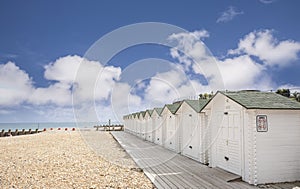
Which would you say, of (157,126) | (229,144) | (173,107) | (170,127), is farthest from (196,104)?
(157,126)

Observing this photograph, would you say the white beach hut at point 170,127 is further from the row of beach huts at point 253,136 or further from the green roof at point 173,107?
the row of beach huts at point 253,136

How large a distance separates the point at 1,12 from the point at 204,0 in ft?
39.8

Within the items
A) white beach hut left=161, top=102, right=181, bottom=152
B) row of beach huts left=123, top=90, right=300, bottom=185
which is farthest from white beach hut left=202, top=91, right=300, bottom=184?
white beach hut left=161, top=102, right=181, bottom=152

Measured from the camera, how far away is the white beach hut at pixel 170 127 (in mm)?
14414

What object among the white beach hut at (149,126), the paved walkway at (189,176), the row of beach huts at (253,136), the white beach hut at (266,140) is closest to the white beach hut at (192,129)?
the row of beach huts at (253,136)

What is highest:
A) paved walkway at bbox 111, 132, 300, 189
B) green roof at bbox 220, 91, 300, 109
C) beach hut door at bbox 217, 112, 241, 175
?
green roof at bbox 220, 91, 300, 109

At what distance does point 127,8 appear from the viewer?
17.2 metres

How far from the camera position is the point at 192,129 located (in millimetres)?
12031

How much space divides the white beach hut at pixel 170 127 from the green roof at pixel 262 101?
5.99 metres

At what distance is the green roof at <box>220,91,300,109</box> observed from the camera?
745 cm

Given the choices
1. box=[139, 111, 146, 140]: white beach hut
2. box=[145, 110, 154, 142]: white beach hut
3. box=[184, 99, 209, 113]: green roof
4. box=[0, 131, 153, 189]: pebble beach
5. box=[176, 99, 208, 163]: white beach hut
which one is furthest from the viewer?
box=[139, 111, 146, 140]: white beach hut

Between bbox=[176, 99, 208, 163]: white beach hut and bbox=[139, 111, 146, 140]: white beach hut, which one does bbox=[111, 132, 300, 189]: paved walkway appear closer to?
bbox=[176, 99, 208, 163]: white beach hut

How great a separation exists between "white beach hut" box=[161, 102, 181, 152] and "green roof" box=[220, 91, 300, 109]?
5.99m

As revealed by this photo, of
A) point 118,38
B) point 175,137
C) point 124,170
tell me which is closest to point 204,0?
point 118,38
